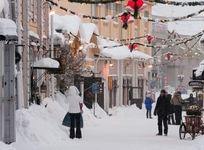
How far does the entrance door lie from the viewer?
5109cm

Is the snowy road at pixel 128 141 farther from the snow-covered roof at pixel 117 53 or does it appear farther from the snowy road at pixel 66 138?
the snow-covered roof at pixel 117 53

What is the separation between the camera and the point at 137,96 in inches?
2090

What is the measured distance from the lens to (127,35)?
53.8m

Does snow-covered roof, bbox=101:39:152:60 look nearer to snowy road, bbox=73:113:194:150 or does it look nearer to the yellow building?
the yellow building

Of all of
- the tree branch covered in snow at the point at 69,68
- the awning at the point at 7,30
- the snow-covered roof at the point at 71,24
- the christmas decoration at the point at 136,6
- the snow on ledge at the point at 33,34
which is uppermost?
the snow-covered roof at the point at 71,24

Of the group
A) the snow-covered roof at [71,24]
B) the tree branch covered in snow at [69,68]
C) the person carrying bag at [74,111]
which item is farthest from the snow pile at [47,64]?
the snow-covered roof at [71,24]

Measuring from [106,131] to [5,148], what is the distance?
12.2 metres

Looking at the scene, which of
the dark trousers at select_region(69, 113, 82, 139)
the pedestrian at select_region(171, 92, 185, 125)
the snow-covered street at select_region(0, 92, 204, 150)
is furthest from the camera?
the pedestrian at select_region(171, 92, 185, 125)

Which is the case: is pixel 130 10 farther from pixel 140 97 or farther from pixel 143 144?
pixel 140 97

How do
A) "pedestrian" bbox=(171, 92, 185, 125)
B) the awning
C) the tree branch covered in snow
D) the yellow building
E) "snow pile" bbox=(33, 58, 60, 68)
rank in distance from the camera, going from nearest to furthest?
the awning → "snow pile" bbox=(33, 58, 60, 68) → "pedestrian" bbox=(171, 92, 185, 125) → the tree branch covered in snow → the yellow building

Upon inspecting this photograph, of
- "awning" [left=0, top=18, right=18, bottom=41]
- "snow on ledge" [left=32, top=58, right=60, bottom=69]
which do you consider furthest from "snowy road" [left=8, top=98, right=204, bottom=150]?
"awning" [left=0, top=18, right=18, bottom=41]

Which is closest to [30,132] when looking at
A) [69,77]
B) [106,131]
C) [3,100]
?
[3,100]

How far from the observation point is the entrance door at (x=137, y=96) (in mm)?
51094

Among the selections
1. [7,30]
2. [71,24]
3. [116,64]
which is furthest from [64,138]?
[116,64]
